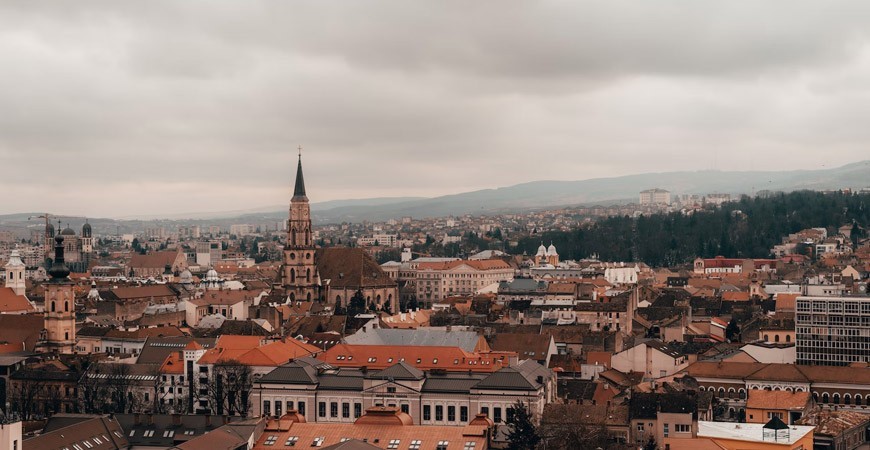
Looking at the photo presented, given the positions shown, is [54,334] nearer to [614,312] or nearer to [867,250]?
[614,312]

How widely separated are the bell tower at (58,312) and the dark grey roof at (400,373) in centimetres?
2990

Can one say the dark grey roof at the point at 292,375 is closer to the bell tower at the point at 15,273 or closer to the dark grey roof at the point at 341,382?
the dark grey roof at the point at 341,382

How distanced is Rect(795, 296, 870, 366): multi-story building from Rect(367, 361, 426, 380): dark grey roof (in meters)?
25.3

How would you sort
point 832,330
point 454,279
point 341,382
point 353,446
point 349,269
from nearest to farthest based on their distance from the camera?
1. point 353,446
2. point 341,382
3. point 832,330
4. point 349,269
5. point 454,279

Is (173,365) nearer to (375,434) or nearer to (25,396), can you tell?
(25,396)

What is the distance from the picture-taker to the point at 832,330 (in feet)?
236

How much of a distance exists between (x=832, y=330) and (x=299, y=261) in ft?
202

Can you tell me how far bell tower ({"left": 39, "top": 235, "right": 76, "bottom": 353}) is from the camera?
8119 centimetres

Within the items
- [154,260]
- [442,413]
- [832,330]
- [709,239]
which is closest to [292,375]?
[442,413]

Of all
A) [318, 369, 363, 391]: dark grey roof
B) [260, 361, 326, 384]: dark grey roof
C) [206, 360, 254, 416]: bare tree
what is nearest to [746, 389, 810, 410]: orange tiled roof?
[318, 369, 363, 391]: dark grey roof

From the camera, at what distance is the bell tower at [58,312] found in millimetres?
81188

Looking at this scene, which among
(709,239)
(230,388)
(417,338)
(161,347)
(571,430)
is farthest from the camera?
(709,239)

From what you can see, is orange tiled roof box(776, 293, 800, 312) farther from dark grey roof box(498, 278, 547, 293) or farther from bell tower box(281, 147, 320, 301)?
bell tower box(281, 147, 320, 301)

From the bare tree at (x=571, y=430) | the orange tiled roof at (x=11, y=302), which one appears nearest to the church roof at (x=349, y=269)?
the orange tiled roof at (x=11, y=302)
